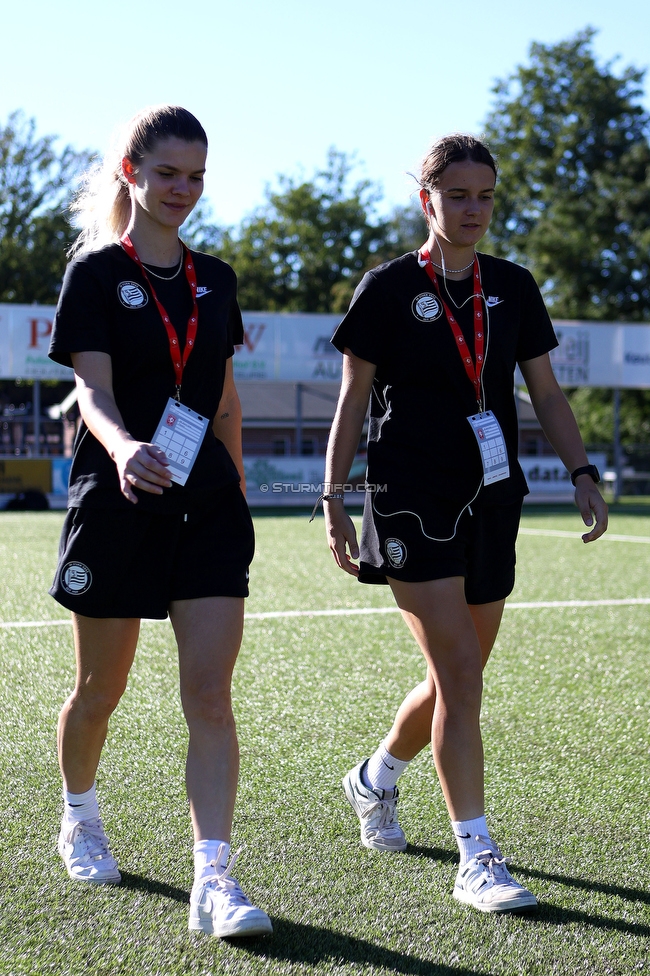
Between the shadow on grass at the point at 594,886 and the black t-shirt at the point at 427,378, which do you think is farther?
the black t-shirt at the point at 427,378

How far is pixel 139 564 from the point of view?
2.76m

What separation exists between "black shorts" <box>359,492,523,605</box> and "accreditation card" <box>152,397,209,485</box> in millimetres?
621

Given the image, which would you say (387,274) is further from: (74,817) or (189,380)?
(74,817)

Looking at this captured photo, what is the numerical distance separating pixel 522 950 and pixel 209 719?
3.05ft

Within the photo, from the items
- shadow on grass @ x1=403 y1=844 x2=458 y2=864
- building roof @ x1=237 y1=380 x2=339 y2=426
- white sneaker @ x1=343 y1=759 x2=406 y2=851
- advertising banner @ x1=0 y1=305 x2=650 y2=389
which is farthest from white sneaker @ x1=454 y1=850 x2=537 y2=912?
building roof @ x1=237 y1=380 x2=339 y2=426

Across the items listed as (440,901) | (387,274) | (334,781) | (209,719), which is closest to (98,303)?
(387,274)

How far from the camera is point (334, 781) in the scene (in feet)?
12.8

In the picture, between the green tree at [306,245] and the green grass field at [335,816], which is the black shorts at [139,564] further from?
the green tree at [306,245]

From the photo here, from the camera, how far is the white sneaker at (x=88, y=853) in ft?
9.64

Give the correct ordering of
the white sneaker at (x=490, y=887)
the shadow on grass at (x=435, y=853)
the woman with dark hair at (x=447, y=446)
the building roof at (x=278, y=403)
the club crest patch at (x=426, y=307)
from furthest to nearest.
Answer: the building roof at (x=278, y=403), the shadow on grass at (x=435, y=853), the club crest patch at (x=426, y=307), the woman with dark hair at (x=447, y=446), the white sneaker at (x=490, y=887)

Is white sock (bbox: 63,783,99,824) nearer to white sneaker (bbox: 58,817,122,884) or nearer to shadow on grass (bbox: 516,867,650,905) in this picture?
white sneaker (bbox: 58,817,122,884)

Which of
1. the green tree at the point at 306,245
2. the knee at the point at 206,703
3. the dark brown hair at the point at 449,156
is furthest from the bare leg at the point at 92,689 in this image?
the green tree at the point at 306,245

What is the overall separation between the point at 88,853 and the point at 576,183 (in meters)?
45.1

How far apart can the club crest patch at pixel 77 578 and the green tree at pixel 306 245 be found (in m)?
53.5
